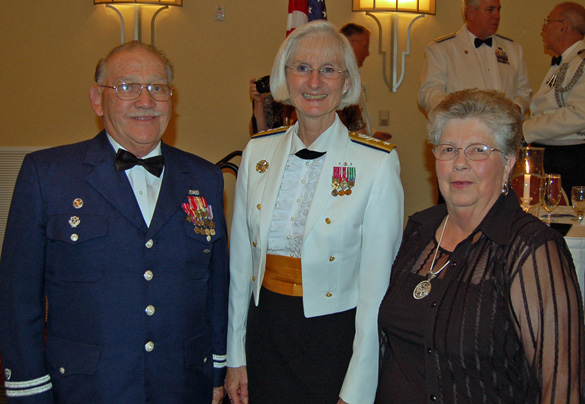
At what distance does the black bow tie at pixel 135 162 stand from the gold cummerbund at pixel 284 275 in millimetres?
468

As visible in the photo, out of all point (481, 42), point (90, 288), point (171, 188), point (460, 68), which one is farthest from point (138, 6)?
point (90, 288)

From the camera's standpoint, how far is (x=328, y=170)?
193 centimetres

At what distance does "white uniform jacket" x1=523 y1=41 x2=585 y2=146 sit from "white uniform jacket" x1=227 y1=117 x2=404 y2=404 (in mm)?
2733

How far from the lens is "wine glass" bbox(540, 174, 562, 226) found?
2.71 metres

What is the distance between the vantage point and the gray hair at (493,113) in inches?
64.7

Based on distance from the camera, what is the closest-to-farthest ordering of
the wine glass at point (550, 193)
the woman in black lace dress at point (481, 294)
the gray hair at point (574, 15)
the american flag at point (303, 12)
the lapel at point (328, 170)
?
the woman in black lace dress at point (481, 294) < the lapel at point (328, 170) < the wine glass at point (550, 193) < the american flag at point (303, 12) < the gray hair at point (574, 15)

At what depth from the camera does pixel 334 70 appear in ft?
6.44

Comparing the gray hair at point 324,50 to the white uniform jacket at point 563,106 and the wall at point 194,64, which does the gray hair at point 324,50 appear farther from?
the wall at point 194,64

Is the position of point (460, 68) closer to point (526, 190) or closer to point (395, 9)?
point (395, 9)

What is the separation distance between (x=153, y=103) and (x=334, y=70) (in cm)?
61

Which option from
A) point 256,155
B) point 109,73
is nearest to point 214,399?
point 256,155

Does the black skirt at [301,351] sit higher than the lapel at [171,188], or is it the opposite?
the lapel at [171,188]

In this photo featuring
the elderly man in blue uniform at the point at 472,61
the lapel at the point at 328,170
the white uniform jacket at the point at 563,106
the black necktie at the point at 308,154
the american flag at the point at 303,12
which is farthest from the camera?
the elderly man in blue uniform at the point at 472,61

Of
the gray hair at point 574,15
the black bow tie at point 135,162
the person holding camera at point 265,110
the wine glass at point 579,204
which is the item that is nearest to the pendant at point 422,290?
the black bow tie at point 135,162
